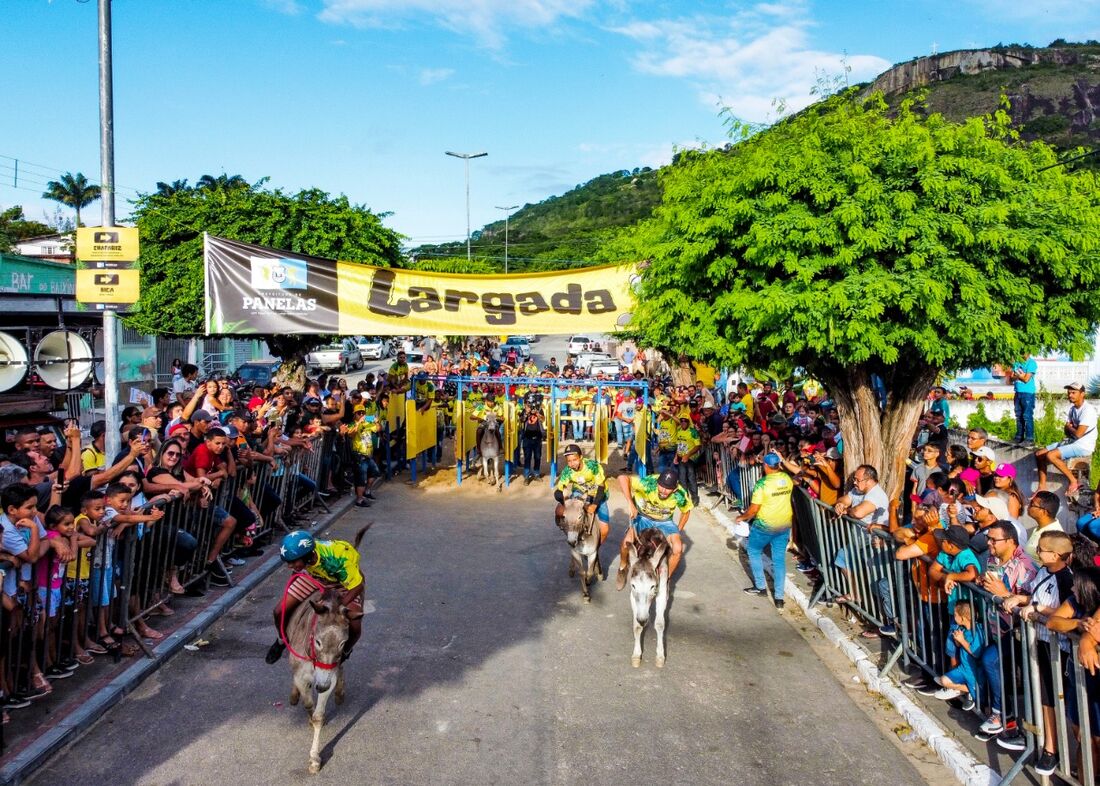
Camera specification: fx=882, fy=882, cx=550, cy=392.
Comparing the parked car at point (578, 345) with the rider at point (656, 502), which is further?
the parked car at point (578, 345)

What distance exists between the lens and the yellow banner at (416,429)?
699 inches

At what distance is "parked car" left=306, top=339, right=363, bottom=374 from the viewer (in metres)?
47.0

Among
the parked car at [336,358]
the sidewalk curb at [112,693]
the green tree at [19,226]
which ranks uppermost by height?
the green tree at [19,226]

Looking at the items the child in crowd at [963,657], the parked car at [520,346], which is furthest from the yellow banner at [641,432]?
the parked car at [520,346]

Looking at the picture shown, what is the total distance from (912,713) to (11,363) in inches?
403

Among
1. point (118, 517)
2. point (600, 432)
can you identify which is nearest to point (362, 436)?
point (600, 432)

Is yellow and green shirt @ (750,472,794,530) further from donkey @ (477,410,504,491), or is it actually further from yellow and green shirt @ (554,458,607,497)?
donkey @ (477,410,504,491)

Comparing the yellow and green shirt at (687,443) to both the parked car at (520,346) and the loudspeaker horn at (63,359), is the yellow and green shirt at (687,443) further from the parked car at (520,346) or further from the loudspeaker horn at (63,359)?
the parked car at (520,346)

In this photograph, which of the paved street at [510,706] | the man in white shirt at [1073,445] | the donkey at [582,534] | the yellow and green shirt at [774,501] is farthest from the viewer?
the man in white shirt at [1073,445]

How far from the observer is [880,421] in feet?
40.2

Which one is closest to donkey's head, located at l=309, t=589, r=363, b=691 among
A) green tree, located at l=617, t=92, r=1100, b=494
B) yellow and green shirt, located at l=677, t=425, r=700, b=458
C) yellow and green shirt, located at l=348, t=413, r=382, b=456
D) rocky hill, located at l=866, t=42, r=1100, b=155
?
green tree, located at l=617, t=92, r=1100, b=494

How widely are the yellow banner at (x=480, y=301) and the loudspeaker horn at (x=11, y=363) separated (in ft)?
14.4

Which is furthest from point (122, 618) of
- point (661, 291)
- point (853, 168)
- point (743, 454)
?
point (743, 454)

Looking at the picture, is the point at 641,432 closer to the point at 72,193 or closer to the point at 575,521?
the point at 575,521
